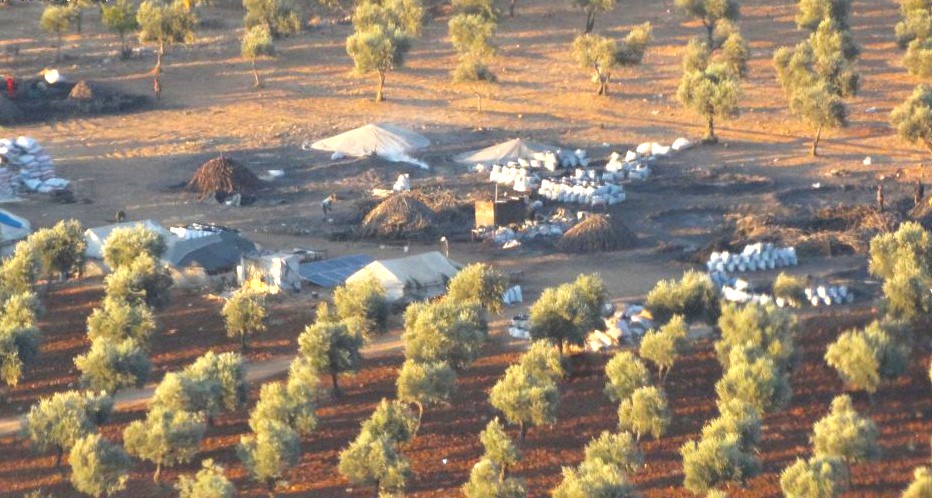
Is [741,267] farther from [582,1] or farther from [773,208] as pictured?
[582,1]

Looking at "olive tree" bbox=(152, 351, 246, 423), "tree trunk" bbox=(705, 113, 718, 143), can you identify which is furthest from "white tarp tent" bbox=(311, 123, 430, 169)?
"olive tree" bbox=(152, 351, 246, 423)

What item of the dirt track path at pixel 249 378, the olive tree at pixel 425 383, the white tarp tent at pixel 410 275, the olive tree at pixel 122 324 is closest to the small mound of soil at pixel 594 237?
the white tarp tent at pixel 410 275

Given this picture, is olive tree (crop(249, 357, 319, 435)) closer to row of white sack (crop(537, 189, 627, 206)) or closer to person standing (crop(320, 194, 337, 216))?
person standing (crop(320, 194, 337, 216))

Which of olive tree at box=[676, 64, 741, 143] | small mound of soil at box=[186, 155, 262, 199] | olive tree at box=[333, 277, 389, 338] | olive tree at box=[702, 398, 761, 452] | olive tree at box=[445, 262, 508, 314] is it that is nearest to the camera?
olive tree at box=[702, 398, 761, 452]

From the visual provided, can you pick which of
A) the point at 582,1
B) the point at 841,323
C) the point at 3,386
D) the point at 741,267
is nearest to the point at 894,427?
the point at 841,323

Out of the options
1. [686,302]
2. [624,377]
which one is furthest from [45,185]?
[624,377]

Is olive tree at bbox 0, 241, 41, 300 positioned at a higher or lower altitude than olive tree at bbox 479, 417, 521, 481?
higher

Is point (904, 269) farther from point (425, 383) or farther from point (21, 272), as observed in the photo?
point (21, 272)
